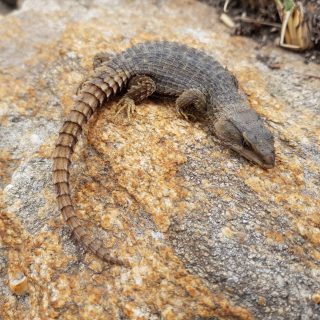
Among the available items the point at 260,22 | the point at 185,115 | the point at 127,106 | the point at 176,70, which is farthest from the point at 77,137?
the point at 260,22

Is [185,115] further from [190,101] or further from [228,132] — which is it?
[228,132]

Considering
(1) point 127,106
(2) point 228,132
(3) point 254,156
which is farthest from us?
(1) point 127,106

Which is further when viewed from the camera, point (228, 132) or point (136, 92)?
point (136, 92)

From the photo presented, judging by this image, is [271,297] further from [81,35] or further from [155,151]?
[81,35]

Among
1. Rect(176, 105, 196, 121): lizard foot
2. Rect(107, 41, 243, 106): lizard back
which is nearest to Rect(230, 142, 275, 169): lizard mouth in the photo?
Rect(176, 105, 196, 121): lizard foot

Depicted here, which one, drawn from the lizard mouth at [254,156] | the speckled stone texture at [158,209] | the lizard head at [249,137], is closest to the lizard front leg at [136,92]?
the speckled stone texture at [158,209]

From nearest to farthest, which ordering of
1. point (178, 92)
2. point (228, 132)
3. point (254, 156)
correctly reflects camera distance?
1. point (254, 156)
2. point (228, 132)
3. point (178, 92)
